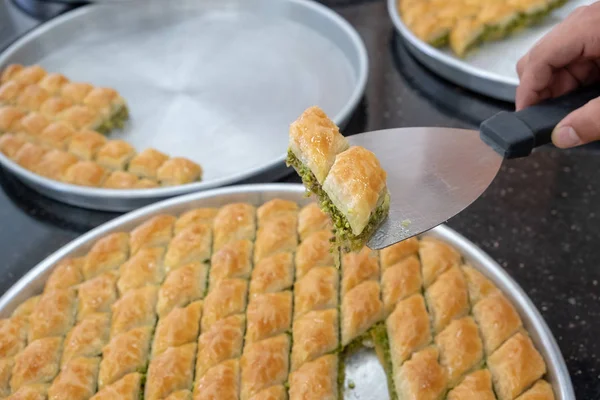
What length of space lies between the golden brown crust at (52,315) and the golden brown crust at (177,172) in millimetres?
607

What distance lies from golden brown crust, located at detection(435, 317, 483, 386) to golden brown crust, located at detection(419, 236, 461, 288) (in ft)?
0.56

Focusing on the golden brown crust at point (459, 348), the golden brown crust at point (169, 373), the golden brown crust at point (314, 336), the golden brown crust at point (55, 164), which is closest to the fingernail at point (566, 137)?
the golden brown crust at point (459, 348)

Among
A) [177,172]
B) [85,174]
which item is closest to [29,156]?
[85,174]

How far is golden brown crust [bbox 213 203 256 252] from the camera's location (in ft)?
6.16

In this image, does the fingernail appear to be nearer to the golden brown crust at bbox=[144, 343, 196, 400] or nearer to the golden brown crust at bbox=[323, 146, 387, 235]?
the golden brown crust at bbox=[323, 146, 387, 235]

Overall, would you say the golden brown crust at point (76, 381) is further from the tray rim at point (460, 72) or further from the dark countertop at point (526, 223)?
the tray rim at point (460, 72)

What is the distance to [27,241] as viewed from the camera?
2.15 meters

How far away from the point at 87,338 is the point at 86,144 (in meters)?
0.99

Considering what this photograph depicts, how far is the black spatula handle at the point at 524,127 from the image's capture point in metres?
1.46

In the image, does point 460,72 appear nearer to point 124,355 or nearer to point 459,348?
point 459,348

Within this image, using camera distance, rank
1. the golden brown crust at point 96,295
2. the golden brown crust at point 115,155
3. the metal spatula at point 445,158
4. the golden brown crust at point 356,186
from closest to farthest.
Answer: the golden brown crust at point 356,186 → the metal spatula at point 445,158 → the golden brown crust at point 96,295 → the golden brown crust at point 115,155

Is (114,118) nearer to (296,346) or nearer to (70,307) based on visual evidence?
(70,307)

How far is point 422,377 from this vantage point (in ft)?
4.96

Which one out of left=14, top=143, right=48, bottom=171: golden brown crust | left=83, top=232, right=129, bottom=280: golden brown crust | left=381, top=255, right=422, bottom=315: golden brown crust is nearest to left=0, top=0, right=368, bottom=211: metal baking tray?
left=14, top=143, right=48, bottom=171: golden brown crust
